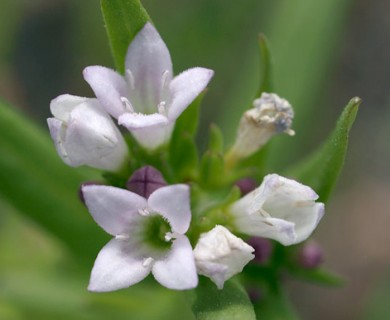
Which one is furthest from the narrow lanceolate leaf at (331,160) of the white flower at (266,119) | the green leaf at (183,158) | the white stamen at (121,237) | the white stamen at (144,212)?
the white stamen at (121,237)

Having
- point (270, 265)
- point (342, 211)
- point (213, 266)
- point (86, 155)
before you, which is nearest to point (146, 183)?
point (86, 155)

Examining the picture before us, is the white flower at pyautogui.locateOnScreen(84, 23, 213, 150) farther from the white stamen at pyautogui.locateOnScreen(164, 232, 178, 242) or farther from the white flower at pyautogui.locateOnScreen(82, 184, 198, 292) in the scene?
the white stamen at pyautogui.locateOnScreen(164, 232, 178, 242)

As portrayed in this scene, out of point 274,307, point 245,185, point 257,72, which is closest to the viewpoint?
point 245,185

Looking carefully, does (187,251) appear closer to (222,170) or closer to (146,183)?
(146,183)

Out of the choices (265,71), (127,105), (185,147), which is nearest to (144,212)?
(127,105)

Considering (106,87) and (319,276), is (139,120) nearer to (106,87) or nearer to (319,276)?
(106,87)

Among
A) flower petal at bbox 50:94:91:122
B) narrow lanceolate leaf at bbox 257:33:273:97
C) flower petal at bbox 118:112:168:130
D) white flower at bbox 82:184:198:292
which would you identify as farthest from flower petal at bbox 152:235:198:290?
narrow lanceolate leaf at bbox 257:33:273:97

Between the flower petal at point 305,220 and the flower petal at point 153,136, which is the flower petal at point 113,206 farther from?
the flower petal at point 305,220
